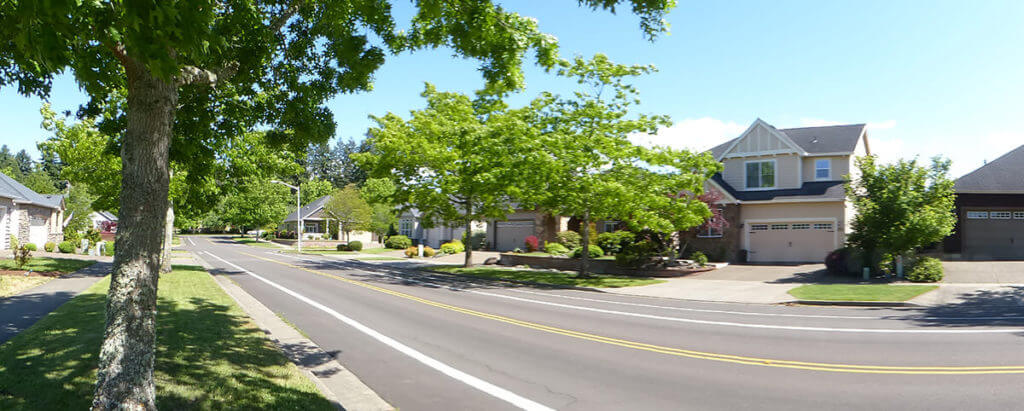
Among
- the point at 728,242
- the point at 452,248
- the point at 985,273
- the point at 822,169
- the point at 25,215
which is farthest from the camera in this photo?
the point at 452,248

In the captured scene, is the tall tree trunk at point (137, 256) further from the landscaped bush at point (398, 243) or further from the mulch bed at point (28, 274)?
the landscaped bush at point (398, 243)

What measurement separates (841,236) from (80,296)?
30050 mm

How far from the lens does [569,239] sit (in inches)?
1388

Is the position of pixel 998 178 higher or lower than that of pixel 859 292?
higher

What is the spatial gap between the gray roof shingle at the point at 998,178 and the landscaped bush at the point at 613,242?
1560 cm

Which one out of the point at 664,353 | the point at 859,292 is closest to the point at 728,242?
the point at 859,292

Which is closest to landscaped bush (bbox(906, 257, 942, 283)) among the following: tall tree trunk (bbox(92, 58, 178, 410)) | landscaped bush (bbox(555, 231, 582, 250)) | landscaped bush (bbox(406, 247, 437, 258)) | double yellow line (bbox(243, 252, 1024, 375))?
double yellow line (bbox(243, 252, 1024, 375))

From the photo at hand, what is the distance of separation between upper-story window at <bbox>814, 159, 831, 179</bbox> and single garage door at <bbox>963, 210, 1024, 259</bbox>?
618 centimetres

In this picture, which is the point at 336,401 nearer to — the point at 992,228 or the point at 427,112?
the point at 427,112

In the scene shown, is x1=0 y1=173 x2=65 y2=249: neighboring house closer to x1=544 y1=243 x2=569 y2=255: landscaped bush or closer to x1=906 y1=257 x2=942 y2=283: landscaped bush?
x1=544 y1=243 x2=569 y2=255: landscaped bush

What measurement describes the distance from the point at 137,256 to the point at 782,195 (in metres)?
28.8

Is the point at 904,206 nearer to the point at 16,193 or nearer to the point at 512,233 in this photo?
the point at 512,233

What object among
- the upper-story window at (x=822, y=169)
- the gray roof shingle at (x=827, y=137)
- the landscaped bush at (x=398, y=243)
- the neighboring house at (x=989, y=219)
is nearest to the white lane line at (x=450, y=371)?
the upper-story window at (x=822, y=169)

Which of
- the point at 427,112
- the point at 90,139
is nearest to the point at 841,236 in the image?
the point at 427,112
